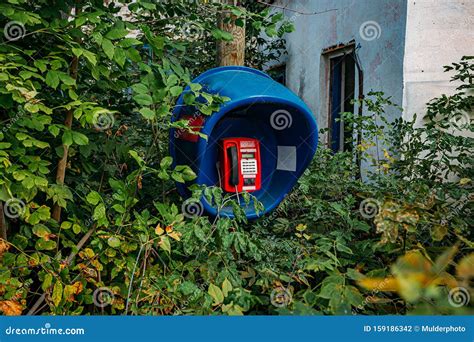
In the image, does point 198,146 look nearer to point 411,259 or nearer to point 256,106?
point 256,106

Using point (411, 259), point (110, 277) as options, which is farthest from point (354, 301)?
point (110, 277)

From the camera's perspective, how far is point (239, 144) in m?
3.37

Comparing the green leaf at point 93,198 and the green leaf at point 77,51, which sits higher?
the green leaf at point 77,51

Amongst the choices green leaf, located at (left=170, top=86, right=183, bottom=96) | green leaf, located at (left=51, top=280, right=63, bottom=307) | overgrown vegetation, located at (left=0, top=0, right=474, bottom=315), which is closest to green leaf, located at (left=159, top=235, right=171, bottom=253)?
overgrown vegetation, located at (left=0, top=0, right=474, bottom=315)

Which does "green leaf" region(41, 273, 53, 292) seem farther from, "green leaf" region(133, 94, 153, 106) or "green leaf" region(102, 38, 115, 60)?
"green leaf" region(102, 38, 115, 60)

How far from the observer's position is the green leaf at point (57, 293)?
2.40 meters

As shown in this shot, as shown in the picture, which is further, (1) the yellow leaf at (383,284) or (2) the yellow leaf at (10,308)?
(1) the yellow leaf at (383,284)

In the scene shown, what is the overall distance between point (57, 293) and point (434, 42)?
139 inches

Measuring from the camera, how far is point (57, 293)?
2404mm

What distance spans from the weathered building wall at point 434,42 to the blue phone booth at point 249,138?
4.64 feet

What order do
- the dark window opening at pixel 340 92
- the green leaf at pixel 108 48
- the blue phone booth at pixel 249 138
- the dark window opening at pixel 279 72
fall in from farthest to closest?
the dark window opening at pixel 279 72 → the dark window opening at pixel 340 92 → the blue phone booth at pixel 249 138 → the green leaf at pixel 108 48

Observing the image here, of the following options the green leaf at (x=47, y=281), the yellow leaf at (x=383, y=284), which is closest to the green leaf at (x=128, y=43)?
the green leaf at (x=47, y=281)

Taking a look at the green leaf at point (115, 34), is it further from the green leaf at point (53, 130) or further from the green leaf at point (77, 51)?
the green leaf at point (53, 130)

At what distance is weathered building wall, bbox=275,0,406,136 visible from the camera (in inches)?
185
